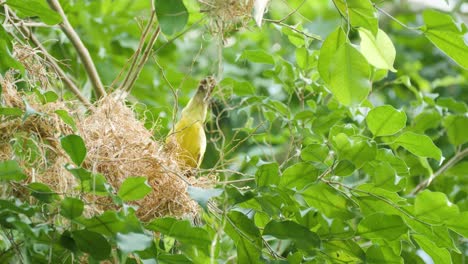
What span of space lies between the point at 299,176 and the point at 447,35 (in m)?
0.25

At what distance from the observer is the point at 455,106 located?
1573 millimetres

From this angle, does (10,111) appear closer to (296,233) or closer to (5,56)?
(5,56)

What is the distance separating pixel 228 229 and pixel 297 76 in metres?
0.46

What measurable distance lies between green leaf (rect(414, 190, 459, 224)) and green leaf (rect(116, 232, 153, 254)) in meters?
0.35

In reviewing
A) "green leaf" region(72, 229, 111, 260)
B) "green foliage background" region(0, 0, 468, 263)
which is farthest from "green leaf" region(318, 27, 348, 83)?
"green leaf" region(72, 229, 111, 260)

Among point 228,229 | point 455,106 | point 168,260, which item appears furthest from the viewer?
point 455,106

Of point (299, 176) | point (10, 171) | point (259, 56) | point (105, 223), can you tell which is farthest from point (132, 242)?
point (259, 56)

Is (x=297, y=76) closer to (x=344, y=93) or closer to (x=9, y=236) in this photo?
(x=344, y=93)

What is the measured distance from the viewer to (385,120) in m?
1.10

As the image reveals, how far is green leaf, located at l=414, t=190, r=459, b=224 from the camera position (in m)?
0.99

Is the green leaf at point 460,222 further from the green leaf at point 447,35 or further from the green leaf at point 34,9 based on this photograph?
the green leaf at point 34,9

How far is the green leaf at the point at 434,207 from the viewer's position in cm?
99

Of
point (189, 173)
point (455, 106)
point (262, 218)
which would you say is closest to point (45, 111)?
point (189, 173)

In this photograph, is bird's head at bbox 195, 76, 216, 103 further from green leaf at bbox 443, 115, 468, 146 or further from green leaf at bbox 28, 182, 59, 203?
green leaf at bbox 443, 115, 468, 146
